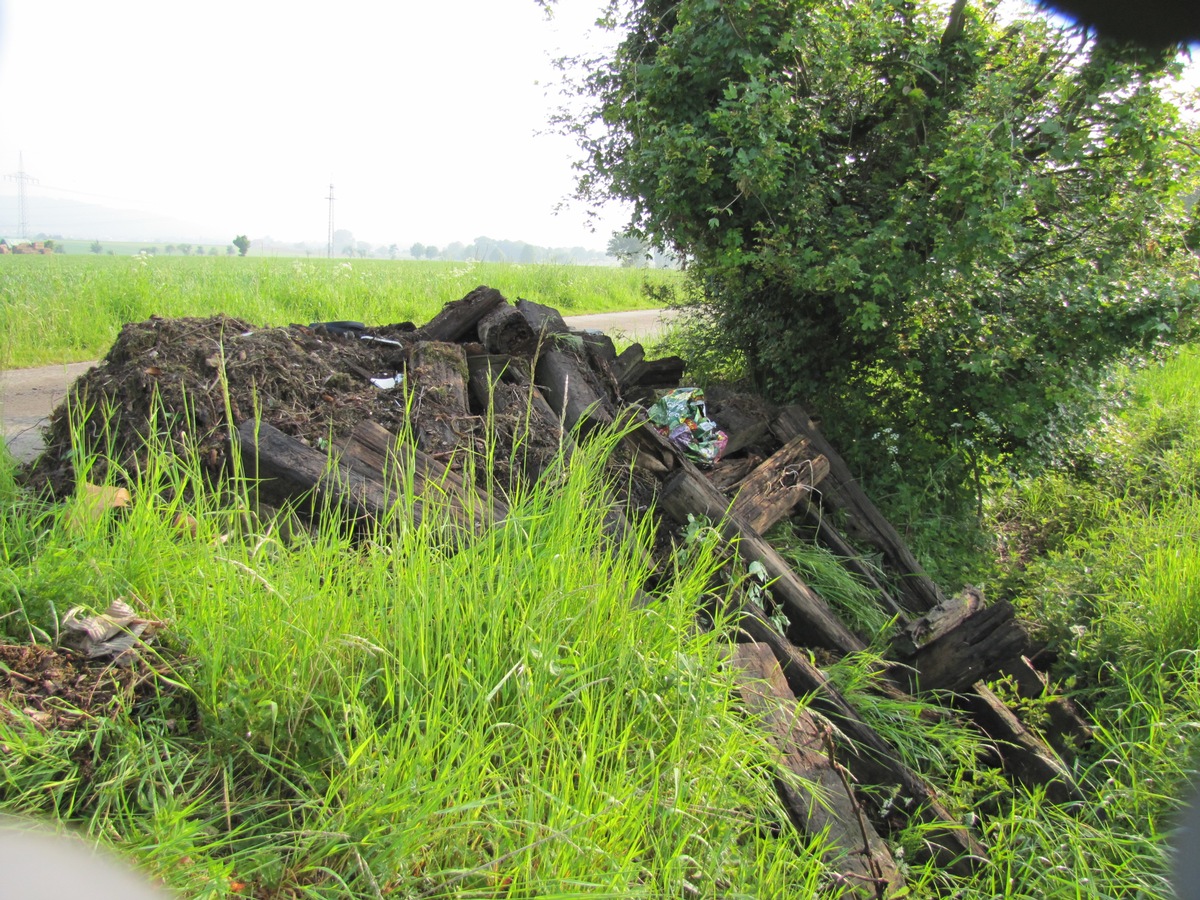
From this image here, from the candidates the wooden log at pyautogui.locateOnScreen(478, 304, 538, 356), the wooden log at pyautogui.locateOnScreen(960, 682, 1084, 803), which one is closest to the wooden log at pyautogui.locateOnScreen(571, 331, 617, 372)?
the wooden log at pyautogui.locateOnScreen(478, 304, 538, 356)

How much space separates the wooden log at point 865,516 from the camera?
16.9 ft

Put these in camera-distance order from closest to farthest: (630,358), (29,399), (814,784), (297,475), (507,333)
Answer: (814,784), (297,475), (507,333), (29,399), (630,358)

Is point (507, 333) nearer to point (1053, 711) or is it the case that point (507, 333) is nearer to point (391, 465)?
point (391, 465)

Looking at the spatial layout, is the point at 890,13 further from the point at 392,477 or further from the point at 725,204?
→ the point at 392,477

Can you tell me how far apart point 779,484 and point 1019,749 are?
197 centimetres

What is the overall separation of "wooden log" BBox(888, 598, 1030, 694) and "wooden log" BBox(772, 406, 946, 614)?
0.82 meters

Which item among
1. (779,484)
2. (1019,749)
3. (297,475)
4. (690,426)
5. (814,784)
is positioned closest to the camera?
(814,784)

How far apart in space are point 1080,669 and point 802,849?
298cm

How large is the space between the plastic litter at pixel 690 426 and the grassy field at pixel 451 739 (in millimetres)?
1848

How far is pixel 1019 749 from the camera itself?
3871 mm

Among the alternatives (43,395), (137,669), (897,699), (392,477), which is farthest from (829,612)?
(43,395)

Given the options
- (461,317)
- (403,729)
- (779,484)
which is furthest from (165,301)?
(403,729)

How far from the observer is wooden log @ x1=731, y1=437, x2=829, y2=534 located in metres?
4.83

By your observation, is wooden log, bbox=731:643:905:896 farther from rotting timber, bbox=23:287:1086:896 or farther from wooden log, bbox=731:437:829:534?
wooden log, bbox=731:437:829:534
